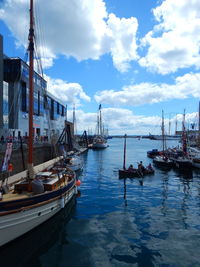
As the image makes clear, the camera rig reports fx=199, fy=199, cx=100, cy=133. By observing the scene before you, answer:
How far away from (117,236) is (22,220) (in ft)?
19.1

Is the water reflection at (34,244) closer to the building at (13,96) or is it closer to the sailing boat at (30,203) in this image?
the sailing boat at (30,203)

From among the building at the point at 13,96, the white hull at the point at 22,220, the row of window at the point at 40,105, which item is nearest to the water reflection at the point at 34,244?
the white hull at the point at 22,220

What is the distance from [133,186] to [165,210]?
8.62 m

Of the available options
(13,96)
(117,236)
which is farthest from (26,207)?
(13,96)

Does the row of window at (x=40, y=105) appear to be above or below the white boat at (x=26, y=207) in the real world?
above

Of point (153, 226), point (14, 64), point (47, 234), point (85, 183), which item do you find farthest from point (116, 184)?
point (14, 64)

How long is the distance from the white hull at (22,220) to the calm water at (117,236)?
559mm

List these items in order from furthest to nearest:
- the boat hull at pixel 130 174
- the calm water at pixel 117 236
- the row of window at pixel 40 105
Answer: the row of window at pixel 40 105
the boat hull at pixel 130 174
the calm water at pixel 117 236

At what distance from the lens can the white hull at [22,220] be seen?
33.6ft

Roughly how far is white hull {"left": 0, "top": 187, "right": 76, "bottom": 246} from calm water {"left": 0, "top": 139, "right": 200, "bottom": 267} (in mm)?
559

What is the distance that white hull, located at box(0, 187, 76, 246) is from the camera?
33.6 feet

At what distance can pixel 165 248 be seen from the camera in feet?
36.7

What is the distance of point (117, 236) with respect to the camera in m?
12.5

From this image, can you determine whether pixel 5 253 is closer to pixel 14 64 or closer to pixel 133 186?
pixel 133 186
